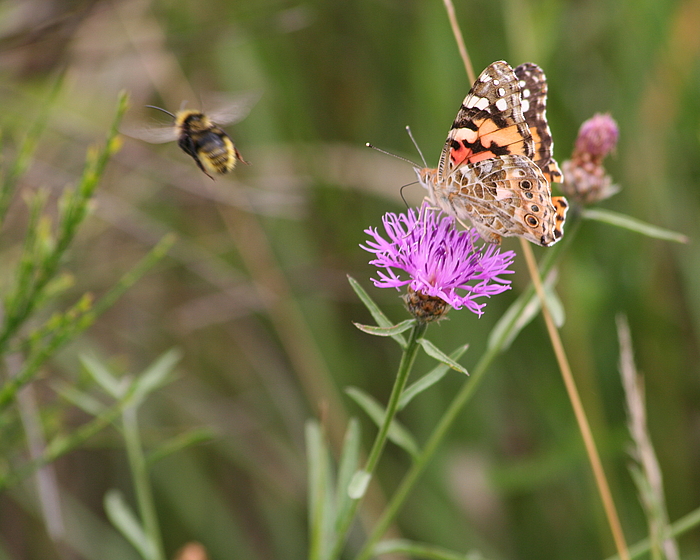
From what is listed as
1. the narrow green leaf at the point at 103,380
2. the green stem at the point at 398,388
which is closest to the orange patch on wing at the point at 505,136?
the green stem at the point at 398,388

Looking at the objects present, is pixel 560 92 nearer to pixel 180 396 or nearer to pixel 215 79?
pixel 215 79

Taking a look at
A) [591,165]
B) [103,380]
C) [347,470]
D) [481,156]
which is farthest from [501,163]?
[103,380]

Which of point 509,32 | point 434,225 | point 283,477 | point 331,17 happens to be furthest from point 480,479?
point 331,17

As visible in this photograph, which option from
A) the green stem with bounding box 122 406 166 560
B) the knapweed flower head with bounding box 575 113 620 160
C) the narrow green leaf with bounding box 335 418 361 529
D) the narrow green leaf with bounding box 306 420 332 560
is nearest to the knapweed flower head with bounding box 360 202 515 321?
the narrow green leaf with bounding box 335 418 361 529

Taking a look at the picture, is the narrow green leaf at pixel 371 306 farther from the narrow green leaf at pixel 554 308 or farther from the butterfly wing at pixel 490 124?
the butterfly wing at pixel 490 124

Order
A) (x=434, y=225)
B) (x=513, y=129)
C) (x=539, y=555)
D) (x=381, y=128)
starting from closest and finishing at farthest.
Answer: (x=434, y=225)
(x=513, y=129)
(x=539, y=555)
(x=381, y=128)

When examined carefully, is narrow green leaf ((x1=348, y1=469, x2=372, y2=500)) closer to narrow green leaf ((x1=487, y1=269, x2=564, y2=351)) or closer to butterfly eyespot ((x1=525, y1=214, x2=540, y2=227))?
narrow green leaf ((x1=487, y1=269, x2=564, y2=351))
